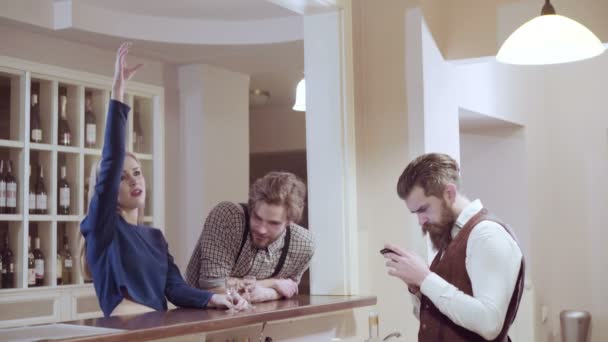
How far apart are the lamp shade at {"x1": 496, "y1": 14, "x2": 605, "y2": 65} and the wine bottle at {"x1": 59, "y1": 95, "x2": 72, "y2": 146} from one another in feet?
9.21

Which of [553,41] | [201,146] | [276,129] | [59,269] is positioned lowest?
[59,269]

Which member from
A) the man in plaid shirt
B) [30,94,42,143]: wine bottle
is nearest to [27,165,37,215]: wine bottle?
[30,94,42,143]: wine bottle

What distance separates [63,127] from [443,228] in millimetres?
3063

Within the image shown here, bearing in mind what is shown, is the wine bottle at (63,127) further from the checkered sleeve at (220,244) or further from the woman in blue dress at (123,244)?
the woman in blue dress at (123,244)

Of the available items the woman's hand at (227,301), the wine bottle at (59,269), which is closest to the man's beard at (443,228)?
the woman's hand at (227,301)

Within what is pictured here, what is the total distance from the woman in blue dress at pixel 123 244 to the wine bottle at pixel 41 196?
2.37 m

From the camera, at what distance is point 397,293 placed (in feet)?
10.6

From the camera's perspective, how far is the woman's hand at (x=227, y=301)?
2.39 meters

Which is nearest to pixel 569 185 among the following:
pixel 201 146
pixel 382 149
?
pixel 201 146

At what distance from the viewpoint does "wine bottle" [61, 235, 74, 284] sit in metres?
4.75

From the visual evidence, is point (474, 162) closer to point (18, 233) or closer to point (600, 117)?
point (600, 117)

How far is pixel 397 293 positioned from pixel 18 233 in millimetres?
2344

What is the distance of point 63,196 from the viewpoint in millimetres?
4730

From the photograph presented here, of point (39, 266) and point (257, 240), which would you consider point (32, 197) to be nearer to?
point (39, 266)
